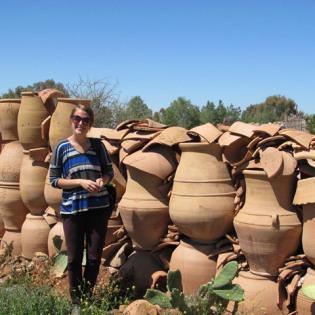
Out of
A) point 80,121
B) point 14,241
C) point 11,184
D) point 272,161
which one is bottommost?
point 14,241

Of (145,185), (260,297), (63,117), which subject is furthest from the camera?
(63,117)

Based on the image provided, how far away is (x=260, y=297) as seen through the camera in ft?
12.1

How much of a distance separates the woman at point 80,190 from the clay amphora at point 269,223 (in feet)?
3.41

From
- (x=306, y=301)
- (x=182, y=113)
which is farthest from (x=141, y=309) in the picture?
(x=182, y=113)

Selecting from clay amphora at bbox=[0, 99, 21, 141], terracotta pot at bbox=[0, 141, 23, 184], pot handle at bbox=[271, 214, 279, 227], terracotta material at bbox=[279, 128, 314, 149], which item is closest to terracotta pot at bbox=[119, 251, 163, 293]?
pot handle at bbox=[271, 214, 279, 227]

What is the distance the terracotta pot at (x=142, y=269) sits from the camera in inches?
176

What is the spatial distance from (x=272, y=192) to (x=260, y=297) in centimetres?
76

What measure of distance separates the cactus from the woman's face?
119 cm

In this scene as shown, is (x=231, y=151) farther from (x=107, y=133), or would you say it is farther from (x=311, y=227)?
(x=107, y=133)

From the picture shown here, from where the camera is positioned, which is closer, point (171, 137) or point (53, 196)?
point (171, 137)

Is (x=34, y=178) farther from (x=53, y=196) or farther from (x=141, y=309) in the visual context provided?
(x=141, y=309)

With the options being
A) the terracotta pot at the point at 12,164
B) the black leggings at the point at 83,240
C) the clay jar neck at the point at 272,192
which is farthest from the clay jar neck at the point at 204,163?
the terracotta pot at the point at 12,164

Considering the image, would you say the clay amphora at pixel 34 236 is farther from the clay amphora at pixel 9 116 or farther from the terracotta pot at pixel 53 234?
the clay amphora at pixel 9 116

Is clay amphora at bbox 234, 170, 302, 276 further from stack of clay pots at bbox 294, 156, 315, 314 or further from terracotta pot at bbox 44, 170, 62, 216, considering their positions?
terracotta pot at bbox 44, 170, 62, 216
